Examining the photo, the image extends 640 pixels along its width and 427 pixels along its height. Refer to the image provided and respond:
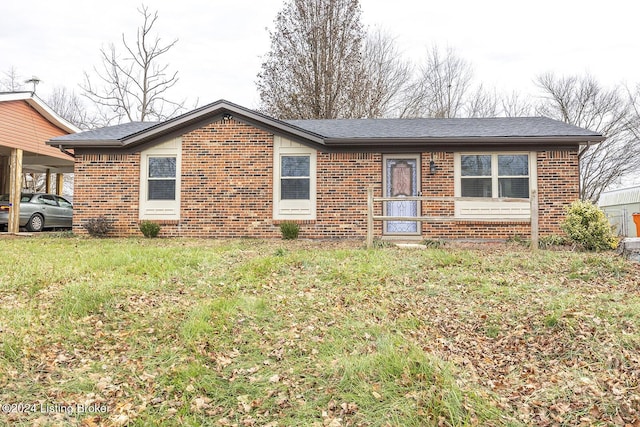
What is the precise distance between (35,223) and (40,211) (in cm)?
45

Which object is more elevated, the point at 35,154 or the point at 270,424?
the point at 35,154

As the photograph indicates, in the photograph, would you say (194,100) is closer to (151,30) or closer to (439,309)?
(151,30)

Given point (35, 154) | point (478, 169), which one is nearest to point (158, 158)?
point (35, 154)

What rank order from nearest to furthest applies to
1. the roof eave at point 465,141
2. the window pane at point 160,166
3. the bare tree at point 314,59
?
the roof eave at point 465,141, the window pane at point 160,166, the bare tree at point 314,59

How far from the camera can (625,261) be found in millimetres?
6078

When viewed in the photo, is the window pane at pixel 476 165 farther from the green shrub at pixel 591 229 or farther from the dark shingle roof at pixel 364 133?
the green shrub at pixel 591 229

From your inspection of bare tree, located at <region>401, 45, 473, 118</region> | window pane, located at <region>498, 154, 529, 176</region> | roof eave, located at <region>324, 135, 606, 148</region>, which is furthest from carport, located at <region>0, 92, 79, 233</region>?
bare tree, located at <region>401, 45, 473, 118</region>

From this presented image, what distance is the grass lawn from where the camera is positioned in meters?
2.71

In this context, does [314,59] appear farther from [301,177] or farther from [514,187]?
[514,187]

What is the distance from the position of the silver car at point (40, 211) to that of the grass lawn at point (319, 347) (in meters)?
9.71

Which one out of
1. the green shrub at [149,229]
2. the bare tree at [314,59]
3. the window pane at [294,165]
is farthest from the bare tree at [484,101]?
the green shrub at [149,229]

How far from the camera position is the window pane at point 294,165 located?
1095 centimetres

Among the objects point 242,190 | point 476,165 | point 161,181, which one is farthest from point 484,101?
point 161,181

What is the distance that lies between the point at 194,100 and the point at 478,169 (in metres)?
→ 19.0
